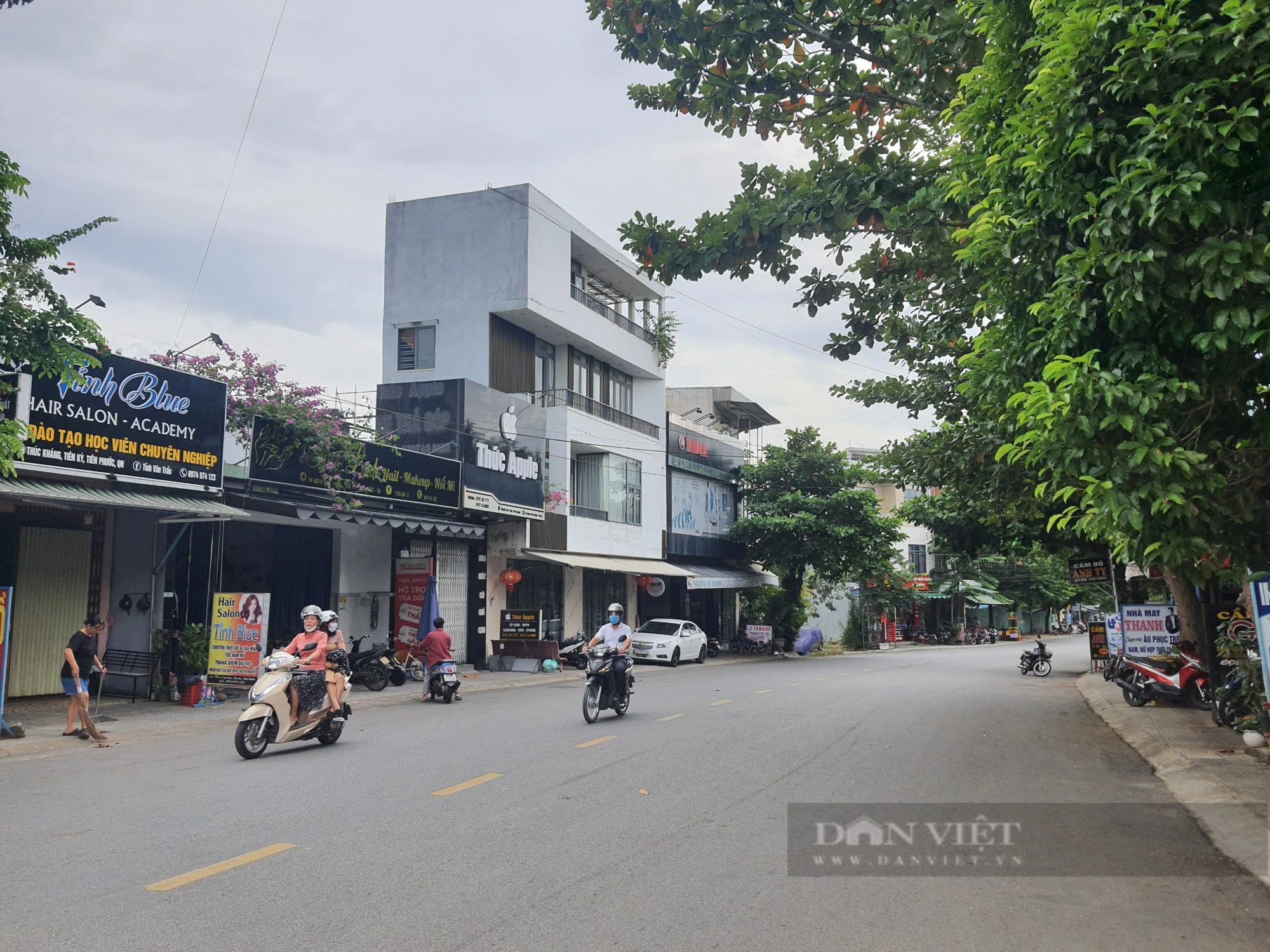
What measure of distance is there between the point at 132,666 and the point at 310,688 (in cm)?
705

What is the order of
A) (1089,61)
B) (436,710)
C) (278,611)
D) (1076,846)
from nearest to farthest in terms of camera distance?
(1089,61) < (1076,846) < (436,710) < (278,611)

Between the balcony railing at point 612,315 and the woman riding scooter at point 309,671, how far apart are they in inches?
809

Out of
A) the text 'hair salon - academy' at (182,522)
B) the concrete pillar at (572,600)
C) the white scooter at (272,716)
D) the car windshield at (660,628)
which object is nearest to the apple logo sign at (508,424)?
the text 'hair salon - academy' at (182,522)

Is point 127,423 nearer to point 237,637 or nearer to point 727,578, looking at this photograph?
point 237,637

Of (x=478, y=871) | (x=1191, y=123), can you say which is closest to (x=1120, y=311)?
(x=1191, y=123)

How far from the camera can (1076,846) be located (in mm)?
6652

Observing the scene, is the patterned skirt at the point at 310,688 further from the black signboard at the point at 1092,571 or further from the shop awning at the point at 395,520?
the black signboard at the point at 1092,571

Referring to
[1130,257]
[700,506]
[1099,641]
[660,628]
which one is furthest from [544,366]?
[1130,257]

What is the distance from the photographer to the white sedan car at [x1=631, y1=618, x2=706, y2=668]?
2977cm

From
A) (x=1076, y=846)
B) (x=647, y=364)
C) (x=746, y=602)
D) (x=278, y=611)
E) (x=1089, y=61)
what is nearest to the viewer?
(x=1089, y=61)

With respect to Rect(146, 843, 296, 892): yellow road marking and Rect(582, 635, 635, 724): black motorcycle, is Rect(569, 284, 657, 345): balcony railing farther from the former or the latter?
Rect(146, 843, 296, 892): yellow road marking

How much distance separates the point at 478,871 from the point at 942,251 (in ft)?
25.3

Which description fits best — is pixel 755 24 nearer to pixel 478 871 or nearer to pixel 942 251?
pixel 942 251

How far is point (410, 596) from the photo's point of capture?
22.3m
